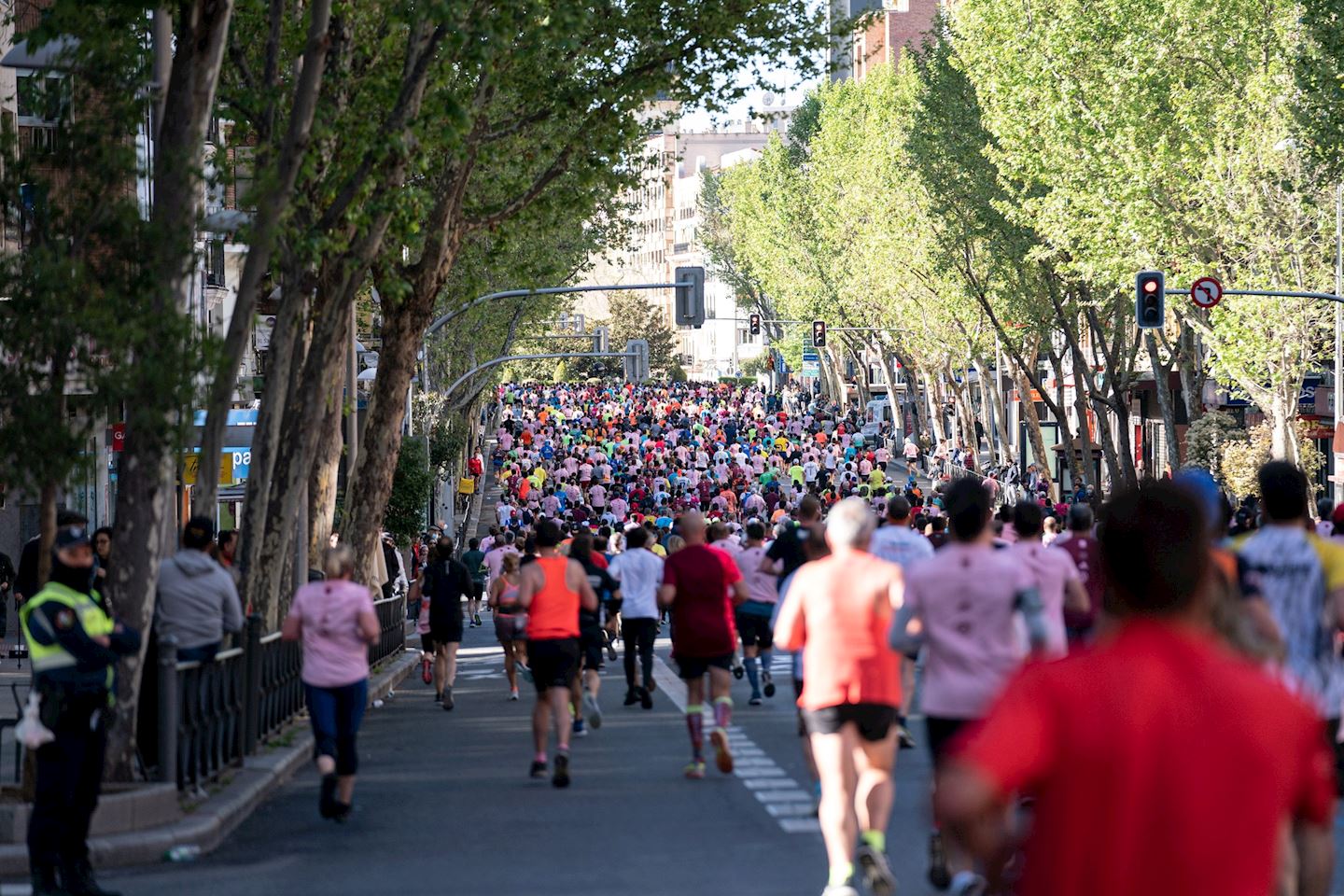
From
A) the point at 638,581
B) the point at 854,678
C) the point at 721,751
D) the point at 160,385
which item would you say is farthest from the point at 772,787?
the point at 638,581

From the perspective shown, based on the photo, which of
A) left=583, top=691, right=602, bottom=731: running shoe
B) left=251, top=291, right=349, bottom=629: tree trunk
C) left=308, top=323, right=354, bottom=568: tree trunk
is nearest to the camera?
left=583, top=691, right=602, bottom=731: running shoe

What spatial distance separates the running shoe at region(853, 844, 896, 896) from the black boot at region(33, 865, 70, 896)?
3401 millimetres

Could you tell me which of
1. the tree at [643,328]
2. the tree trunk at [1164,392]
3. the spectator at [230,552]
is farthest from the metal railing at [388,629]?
the tree at [643,328]

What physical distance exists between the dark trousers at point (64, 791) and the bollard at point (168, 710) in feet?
6.62

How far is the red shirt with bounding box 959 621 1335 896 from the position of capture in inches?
131

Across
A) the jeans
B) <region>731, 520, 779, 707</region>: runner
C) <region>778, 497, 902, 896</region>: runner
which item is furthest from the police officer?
<region>731, 520, 779, 707</region>: runner

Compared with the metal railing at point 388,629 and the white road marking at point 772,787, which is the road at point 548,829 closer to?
the white road marking at point 772,787

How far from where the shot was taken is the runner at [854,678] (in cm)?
934

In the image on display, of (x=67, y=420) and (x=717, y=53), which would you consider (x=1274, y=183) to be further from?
(x=67, y=420)

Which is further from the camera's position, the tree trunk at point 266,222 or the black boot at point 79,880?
the tree trunk at point 266,222

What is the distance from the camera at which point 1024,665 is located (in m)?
3.53

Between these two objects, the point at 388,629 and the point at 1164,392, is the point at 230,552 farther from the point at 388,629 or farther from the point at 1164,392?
the point at 1164,392

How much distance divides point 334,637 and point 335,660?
133 mm

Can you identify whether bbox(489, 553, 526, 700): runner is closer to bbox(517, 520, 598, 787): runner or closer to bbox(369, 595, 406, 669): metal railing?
bbox(369, 595, 406, 669): metal railing
